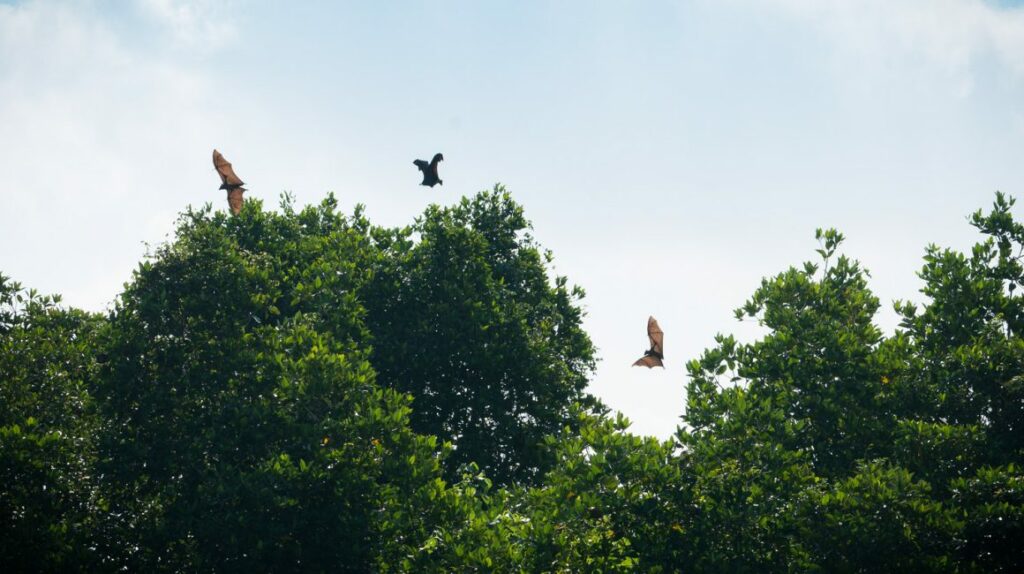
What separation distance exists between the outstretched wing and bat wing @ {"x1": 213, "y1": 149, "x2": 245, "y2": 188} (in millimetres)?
13058

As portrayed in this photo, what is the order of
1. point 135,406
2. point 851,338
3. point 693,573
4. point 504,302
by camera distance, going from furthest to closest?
1. point 504,302
2. point 851,338
3. point 135,406
4. point 693,573

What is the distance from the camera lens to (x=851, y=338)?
822 inches

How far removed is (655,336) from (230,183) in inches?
Answer: 536

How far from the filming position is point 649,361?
82.6 feet

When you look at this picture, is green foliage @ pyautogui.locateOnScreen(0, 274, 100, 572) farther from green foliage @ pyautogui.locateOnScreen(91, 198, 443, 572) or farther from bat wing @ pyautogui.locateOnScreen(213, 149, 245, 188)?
bat wing @ pyautogui.locateOnScreen(213, 149, 245, 188)

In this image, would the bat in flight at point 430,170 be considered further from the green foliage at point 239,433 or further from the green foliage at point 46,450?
the green foliage at point 46,450

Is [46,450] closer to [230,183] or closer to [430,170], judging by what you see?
[230,183]

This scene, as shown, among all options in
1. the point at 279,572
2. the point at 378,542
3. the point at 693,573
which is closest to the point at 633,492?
the point at 693,573

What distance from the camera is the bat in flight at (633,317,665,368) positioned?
82.4ft

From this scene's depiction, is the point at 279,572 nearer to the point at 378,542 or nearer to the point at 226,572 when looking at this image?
the point at 226,572

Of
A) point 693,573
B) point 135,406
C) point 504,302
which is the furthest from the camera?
point 504,302

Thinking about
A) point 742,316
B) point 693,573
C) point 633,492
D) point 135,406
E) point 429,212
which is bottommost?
point 693,573

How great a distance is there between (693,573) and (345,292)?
10.8 m

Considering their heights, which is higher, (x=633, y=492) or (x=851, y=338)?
(x=851, y=338)
